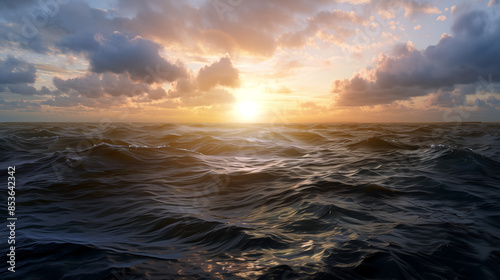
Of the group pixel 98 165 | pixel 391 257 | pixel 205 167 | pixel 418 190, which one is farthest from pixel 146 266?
pixel 98 165

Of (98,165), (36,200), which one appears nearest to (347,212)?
(36,200)

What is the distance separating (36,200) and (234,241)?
6.68 m

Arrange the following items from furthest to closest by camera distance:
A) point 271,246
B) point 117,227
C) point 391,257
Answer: point 117,227 < point 271,246 < point 391,257

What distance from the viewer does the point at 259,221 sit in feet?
20.0

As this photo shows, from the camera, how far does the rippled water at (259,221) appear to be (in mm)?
3959

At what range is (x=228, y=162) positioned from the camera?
47.6ft

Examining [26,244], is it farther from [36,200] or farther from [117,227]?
[36,200]

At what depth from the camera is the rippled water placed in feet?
13.0

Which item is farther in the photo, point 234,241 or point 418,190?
point 418,190

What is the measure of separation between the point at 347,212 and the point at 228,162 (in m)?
8.94

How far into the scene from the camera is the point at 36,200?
790 centimetres

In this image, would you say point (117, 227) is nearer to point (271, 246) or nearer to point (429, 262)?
point (271, 246)

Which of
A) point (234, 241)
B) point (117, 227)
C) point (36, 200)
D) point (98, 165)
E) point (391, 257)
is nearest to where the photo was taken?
point (391, 257)

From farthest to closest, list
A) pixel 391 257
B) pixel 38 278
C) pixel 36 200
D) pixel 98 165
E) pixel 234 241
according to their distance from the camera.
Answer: pixel 98 165, pixel 36 200, pixel 234 241, pixel 391 257, pixel 38 278
